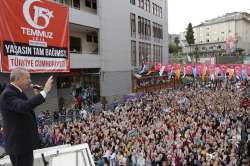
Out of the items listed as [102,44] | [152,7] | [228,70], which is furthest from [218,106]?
[152,7]

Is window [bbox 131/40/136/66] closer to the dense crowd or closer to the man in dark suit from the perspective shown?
the dense crowd

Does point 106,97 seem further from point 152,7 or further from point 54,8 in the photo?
point 152,7

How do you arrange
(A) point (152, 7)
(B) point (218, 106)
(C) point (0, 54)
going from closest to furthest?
(C) point (0, 54), (B) point (218, 106), (A) point (152, 7)

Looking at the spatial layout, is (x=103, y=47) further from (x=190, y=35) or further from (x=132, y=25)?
(x=190, y=35)

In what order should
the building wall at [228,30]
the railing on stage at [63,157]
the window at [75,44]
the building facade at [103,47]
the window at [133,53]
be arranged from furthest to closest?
the building wall at [228,30]
the window at [133,53]
the window at [75,44]
the building facade at [103,47]
the railing on stage at [63,157]

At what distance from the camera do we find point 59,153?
325 centimetres

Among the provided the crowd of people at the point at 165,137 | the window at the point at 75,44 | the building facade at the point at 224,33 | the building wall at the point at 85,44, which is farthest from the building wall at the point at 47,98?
the building facade at the point at 224,33

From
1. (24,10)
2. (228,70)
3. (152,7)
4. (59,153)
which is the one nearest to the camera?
(59,153)

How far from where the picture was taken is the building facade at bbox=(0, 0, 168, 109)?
76.9 ft

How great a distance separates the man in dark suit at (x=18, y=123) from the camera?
9.66 feet

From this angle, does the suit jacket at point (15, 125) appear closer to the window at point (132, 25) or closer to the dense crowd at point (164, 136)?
the dense crowd at point (164, 136)

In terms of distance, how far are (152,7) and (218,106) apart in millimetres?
23792

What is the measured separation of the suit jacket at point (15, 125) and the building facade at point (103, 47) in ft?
50.1

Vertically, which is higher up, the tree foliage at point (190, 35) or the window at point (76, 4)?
the tree foliage at point (190, 35)
